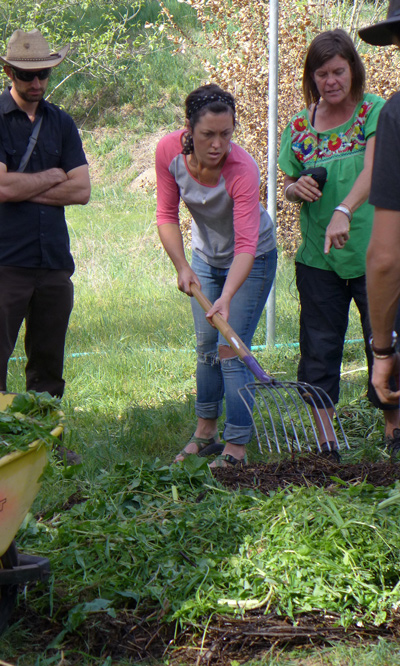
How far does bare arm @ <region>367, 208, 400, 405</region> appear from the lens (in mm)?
2207

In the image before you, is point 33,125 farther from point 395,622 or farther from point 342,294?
point 395,622

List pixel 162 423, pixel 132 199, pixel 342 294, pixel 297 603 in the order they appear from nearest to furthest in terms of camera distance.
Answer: pixel 297 603, pixel 342 294, pixel 162 423, pixel 132 199

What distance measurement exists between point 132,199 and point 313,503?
37.6ft

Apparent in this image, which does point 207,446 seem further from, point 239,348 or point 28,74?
point 28,74

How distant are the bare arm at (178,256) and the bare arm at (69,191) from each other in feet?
1.86

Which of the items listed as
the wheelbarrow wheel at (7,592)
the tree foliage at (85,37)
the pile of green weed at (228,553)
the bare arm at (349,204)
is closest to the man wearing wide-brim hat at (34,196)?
the pile of green weed at (228,553)

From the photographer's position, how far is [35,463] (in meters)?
2.40

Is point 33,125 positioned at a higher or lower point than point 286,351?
higher

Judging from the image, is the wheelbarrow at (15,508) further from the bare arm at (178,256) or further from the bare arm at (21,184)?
the bare arm at (21,184)

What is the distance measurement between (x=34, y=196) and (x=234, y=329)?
53.5 inches

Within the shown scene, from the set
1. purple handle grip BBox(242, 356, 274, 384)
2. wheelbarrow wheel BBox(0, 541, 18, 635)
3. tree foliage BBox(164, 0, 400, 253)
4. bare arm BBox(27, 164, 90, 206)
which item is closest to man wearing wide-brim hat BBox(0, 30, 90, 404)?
bare arm BBox(27, 164, 90, 206)

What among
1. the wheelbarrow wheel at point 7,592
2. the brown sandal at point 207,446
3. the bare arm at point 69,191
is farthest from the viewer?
the brown sandal at point 207,446

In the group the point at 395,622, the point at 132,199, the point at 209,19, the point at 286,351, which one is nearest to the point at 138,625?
the point at 395,622

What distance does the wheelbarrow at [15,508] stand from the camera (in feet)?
7.34
